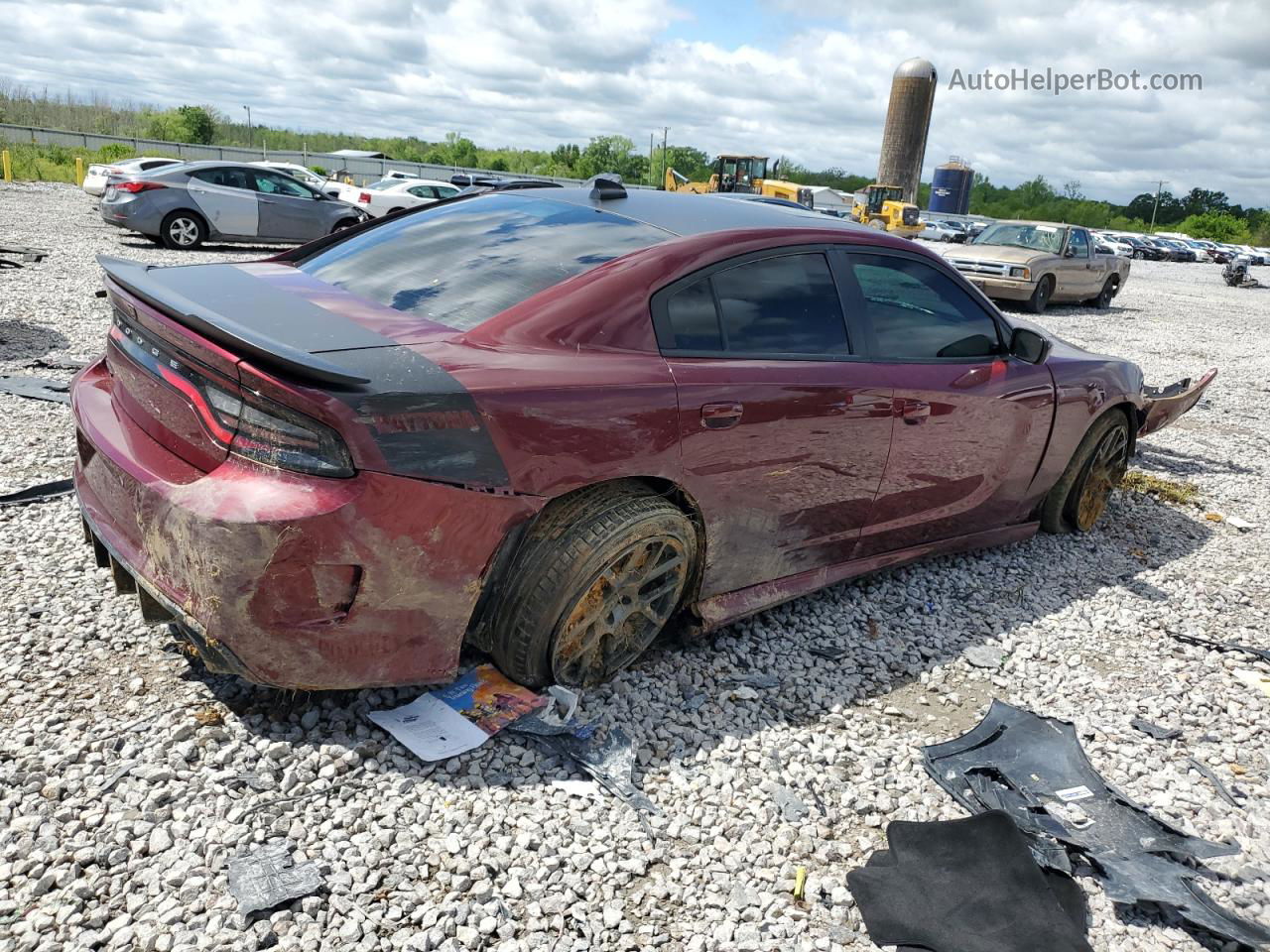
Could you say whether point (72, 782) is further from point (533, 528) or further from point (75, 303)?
point (75, 303)

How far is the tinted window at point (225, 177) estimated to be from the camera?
1497 cm

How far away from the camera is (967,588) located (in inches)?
176

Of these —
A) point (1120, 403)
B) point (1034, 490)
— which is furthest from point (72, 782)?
point (1120, 403)

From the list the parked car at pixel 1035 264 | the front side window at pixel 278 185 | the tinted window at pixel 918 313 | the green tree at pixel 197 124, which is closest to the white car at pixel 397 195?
the front side window at pixel 278 185

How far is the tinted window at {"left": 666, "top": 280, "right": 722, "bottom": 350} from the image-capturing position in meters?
3.08

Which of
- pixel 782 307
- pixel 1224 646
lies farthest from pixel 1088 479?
pixel 782 307

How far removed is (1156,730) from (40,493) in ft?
15.4

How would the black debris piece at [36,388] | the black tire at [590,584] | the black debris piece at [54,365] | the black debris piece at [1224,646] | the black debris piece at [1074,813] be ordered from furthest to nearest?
the black debris piece at [54,365], the black debris piece at [36,388], the black debris piece at [1224,646], the black tire at [590,584], the black debris piece at [1074,813]

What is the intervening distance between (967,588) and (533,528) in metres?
2.51

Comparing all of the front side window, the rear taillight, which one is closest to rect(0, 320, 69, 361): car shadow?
the rear taillight

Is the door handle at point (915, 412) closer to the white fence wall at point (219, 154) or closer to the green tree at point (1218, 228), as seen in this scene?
the white fence wall at point (219, 154)

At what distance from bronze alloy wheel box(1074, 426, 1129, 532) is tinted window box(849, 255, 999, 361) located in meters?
1.31

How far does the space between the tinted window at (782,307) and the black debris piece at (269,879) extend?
6.60 ft

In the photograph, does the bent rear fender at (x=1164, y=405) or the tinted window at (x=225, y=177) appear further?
the tinted window at (x=225, y=177)
